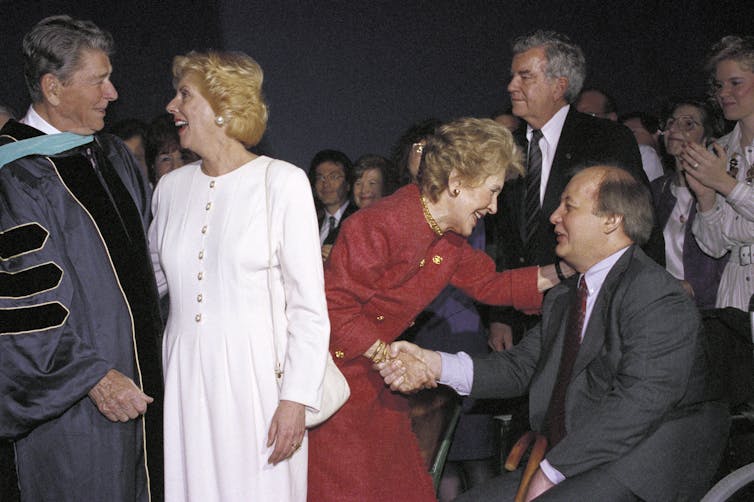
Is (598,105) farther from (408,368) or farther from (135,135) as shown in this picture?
(408,368)

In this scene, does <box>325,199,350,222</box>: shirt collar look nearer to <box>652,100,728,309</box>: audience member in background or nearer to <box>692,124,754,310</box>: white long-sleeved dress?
<box>652,100,728,309</box>: audience member in background

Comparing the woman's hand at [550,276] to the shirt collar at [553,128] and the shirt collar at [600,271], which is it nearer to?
the shirt collar at [600,271]

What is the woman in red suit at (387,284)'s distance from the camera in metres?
2.58

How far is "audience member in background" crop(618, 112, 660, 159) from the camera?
5.20 meters

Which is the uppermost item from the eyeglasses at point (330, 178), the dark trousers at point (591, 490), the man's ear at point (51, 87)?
the man's ear at point (51, 87)

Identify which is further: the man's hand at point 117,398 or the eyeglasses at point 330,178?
the eyeglasses at point 330,178

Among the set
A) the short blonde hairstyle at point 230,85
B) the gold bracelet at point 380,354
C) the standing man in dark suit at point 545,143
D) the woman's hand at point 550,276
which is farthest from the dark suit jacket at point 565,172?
the short blonde hairstyle at point 230,85

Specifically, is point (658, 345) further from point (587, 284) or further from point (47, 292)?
point (47, 292)

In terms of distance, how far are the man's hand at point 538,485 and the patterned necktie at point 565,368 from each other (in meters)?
0.13

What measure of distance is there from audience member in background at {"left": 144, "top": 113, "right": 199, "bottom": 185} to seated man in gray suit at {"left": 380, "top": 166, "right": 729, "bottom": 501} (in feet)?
6.34

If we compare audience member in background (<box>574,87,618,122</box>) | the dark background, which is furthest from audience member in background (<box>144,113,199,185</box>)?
audience member in background (<box>574,87,618,122</box>)

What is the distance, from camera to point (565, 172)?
3369mm

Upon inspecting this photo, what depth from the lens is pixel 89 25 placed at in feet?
8.21

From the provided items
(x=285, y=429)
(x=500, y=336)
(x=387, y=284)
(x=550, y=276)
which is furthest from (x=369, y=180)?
(x=285, y=429)
